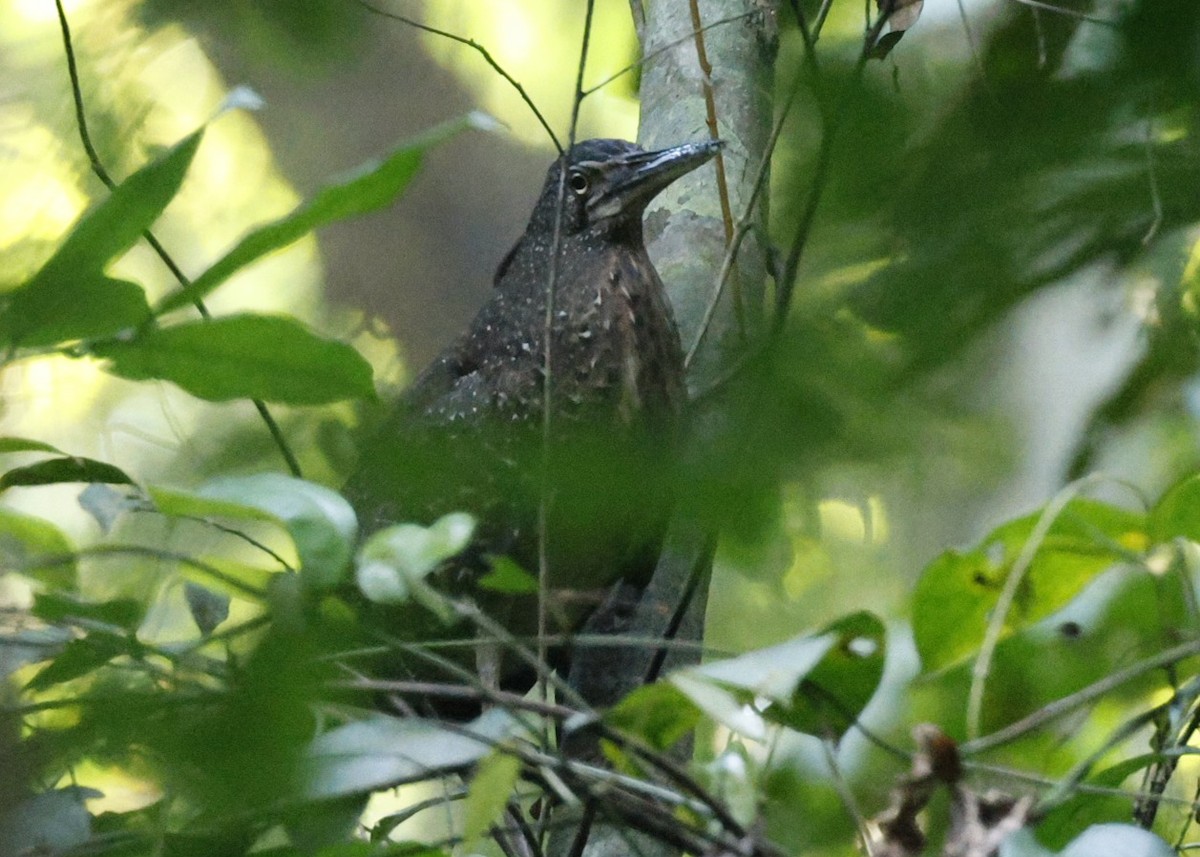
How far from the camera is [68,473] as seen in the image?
1277 millimetres

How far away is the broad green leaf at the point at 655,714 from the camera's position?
0.97 m

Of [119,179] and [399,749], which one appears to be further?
[119,179]

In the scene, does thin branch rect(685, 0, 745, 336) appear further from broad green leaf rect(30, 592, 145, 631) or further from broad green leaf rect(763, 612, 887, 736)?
broad green leaf rect(30, 592, 145, 631)

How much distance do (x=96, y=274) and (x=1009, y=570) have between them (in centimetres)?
71

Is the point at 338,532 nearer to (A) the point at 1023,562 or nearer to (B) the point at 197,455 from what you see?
(B) the point at 197,455

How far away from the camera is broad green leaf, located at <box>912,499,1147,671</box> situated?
1.02 metres

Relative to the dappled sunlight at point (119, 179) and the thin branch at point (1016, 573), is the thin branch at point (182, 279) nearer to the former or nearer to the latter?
the dappled sunlight at point (119, 179)

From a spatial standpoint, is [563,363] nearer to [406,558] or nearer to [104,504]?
[104,504]

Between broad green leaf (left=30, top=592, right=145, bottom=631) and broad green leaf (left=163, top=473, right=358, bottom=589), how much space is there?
6.2 inches

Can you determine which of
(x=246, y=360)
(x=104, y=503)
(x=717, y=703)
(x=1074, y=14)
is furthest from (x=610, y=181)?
(x=1074, y=14)

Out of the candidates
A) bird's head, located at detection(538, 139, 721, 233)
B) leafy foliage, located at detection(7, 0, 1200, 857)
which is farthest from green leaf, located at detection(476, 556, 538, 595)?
bird's head, located at detection(538, 139, 721, 233)

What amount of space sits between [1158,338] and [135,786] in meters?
0.89

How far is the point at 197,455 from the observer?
1.18 m

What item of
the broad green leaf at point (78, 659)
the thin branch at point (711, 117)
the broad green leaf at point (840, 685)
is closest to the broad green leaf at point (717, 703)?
the broad green leaf at point (840, 685)
